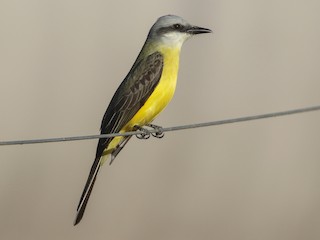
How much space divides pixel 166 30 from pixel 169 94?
57cm

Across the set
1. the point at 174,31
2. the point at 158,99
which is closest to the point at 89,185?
the point at 158,99

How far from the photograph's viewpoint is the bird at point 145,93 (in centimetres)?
628

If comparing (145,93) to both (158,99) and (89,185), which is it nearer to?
(158,99)

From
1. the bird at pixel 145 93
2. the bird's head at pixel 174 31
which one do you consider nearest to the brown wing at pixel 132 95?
the bird at pixel 145 93

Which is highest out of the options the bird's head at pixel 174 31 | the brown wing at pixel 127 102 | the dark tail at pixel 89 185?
the bird's head at pixel 174 31

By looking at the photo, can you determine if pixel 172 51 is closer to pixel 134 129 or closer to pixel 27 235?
pixel 134 129

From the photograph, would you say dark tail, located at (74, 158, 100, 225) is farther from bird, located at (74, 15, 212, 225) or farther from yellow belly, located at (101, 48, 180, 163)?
yellow belly, located at (101, 48, 180, 163)

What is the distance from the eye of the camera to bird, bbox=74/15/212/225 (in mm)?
6281

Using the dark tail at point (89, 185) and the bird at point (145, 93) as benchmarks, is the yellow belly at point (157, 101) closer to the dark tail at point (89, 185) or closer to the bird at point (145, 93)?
the bird at point (145, 93)

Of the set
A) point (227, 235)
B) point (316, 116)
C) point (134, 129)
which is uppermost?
point (134, 129)

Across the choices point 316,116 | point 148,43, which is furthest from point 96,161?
point 316,116

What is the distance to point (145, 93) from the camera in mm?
6312

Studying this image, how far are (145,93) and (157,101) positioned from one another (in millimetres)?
102

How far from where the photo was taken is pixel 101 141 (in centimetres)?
625
